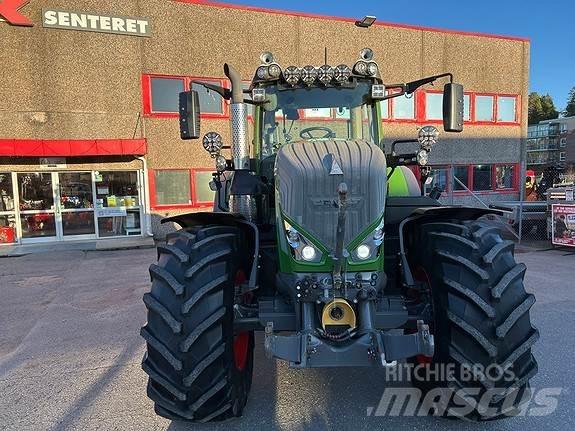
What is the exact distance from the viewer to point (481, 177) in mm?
16953

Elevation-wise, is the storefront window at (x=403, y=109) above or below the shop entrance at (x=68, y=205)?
above

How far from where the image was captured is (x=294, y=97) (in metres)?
3.94

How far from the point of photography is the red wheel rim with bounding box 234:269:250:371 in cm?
327

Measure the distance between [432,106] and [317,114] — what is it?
13310 mm

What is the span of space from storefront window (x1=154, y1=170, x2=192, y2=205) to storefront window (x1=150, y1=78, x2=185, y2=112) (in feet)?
6.41

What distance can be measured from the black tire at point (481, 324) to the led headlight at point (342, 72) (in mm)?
1668

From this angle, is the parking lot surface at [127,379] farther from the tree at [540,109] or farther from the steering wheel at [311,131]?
the tree at [540,109]

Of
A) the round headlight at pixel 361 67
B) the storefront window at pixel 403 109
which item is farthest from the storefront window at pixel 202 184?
the round headlight at pixel 361 67

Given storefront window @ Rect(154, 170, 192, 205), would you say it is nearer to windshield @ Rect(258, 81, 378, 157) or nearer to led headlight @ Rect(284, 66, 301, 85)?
windshield @ Rect(258, 81, 378, 157)

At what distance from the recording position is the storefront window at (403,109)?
15281 mm

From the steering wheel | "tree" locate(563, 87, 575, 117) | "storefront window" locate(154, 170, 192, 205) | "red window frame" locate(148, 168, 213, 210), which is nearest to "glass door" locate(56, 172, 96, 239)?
"red window frame" locate(148, 168, 213, 210)

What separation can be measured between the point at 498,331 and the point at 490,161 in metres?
15.9

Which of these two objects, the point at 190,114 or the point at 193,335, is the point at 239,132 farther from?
the point at 193,335

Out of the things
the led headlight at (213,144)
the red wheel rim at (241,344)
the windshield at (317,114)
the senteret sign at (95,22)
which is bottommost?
the red wheel rim at (241,344)
